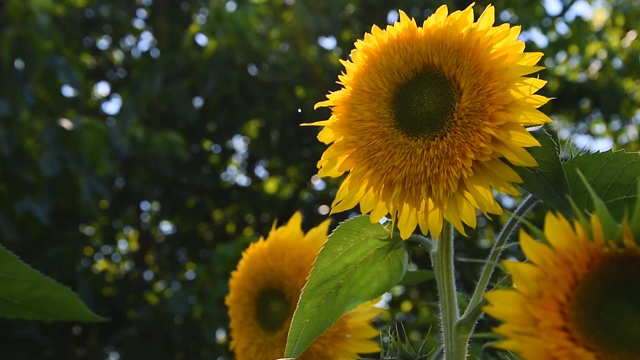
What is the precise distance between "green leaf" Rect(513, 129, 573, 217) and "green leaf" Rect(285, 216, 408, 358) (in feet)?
0.40

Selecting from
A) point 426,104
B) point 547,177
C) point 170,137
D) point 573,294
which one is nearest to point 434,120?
point 426,104

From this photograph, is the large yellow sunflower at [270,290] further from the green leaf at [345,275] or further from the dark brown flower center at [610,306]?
the dark brown flower center at [610,306]

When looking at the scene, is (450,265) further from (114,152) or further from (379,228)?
(114,152)

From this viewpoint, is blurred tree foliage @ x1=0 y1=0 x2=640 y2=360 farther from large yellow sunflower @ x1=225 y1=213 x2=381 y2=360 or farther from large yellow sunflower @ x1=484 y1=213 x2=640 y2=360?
large yellow sunflower @ x1=484 y1=213 x2=640 y2=360

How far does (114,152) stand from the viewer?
2.63 meters

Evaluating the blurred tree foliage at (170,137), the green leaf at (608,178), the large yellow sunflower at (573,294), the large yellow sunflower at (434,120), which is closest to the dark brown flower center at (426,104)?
the large yellow sunflower at (434,120)

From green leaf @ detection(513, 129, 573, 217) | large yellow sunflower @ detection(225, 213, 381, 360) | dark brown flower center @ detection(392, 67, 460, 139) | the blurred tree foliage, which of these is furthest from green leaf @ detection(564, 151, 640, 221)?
the blurred tree foliage

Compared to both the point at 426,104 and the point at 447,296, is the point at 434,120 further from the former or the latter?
the point at 447,296

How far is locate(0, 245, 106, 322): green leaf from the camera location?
0.49 metres

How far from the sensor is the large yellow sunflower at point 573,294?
1.17ft

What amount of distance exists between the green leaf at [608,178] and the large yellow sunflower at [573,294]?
0.13 m

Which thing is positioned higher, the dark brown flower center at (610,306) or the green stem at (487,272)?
the green stem at (487,272)

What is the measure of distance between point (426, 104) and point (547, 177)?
0.13 meters

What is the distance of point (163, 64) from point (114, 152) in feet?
1.57
